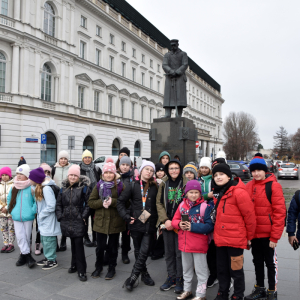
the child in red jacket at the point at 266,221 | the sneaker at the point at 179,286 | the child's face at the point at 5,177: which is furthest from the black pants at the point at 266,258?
the child's face at the point at 5,177

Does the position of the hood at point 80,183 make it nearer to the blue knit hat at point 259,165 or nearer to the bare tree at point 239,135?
the blue knit hat at point 259,165

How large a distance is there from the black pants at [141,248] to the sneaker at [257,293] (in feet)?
4.79

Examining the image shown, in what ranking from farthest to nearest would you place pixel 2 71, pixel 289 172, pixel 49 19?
pixel 289 172
pixel 49 19
pixel 2 71

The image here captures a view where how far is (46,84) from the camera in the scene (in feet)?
83.4

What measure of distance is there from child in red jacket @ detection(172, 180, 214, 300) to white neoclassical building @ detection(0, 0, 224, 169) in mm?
20869

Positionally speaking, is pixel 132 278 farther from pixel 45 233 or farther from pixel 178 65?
pixel 178 65

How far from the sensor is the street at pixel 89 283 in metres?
3.94

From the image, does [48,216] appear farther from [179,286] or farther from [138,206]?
[179,286]

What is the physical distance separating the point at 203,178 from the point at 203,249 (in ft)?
4.44

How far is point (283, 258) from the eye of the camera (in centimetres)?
549

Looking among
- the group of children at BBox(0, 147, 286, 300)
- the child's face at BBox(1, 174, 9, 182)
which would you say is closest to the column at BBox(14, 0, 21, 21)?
the child's face at BBox(1, 174, 9, 182)

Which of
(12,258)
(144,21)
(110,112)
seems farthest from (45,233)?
(144,21)

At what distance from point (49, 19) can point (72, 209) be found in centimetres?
2556

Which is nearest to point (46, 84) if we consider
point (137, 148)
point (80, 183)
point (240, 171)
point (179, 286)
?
point (137, 148)
